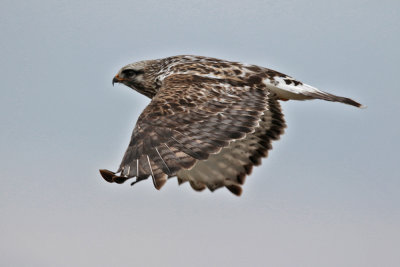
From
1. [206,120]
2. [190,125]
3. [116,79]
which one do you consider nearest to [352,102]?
[206,120]

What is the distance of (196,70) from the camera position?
397 inches

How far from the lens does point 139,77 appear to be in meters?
11.6

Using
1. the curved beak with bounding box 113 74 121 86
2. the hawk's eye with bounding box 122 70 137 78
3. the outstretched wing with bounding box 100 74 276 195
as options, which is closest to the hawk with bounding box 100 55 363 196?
the outstretched wing with bounding box 100 74 276 195

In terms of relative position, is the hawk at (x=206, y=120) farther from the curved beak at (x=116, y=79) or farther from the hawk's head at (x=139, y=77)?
the curved beak at (x=116, y=79)

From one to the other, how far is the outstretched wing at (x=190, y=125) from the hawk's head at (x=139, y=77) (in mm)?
1548

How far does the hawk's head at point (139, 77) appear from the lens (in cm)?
1141

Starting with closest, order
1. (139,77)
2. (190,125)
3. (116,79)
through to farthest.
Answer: (190,125) → (139,77) → (116,79)

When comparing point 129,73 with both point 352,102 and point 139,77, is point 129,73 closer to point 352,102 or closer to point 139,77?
point 139,77

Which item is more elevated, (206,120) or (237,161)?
(206,120)

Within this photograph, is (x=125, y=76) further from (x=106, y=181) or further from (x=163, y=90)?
(x=106, y=181)

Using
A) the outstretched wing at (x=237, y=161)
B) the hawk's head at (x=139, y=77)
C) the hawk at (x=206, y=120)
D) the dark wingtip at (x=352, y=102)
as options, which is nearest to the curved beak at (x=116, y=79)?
the hawk's head at (x=139, y=77)

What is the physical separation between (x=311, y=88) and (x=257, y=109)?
1.74 metres

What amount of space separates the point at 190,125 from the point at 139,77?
3356mm

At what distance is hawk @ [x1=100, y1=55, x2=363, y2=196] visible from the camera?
7980mm
